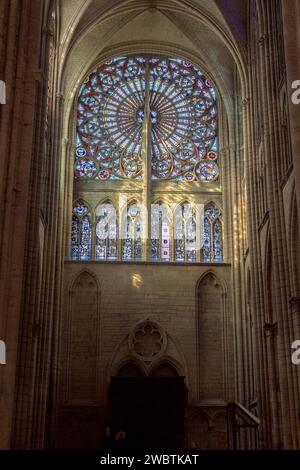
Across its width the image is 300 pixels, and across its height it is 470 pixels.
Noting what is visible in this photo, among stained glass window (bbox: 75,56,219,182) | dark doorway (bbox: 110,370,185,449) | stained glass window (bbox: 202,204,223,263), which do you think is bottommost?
dark doorway (bbox: 110,370,185,449)

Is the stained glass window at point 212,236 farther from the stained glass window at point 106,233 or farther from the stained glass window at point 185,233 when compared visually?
the stained glass window at point 106,233

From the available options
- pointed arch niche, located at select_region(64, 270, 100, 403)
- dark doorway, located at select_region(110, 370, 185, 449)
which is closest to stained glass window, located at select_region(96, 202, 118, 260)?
pointed arch niche, located at select_region(64, 270, 100, 403)

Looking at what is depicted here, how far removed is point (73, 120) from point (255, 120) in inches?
306

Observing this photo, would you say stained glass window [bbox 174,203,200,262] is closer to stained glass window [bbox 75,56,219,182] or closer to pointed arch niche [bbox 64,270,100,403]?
stained glass window [bbox 75,56,219,182]

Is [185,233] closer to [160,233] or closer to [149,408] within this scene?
[160,233]

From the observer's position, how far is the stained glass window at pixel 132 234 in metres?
24.5

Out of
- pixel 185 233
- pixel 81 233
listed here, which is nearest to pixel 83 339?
pixel 81 233

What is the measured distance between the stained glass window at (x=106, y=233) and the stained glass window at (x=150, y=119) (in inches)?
52.3

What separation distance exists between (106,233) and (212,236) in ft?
12.5

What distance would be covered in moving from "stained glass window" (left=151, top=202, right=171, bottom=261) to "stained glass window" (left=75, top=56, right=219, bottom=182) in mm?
1278

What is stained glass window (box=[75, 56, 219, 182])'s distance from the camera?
84.4 feet

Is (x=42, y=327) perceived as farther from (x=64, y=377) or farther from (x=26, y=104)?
(x=26, y=104)

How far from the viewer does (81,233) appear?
24.7m

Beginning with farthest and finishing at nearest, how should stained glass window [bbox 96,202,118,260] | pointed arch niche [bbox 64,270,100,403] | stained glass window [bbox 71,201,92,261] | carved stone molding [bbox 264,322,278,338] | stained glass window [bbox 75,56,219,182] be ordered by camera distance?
stained glass window [bbox 75,56,219,182], stained glass window [bbox 96,202,118,260], stained glass window [bbox 71,201,92,261], pointed arch niche [bbox 64,270,100,403], carved stone molding [bbox 264,322,278,338]
